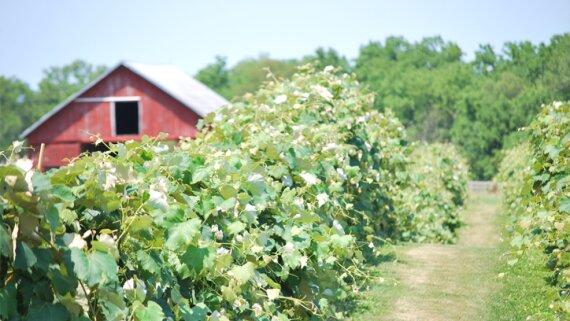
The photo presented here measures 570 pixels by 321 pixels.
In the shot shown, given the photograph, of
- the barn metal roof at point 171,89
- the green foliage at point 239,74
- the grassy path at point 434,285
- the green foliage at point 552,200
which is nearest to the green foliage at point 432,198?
the grassy path at point 434,285

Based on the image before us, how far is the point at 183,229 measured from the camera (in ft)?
14.3

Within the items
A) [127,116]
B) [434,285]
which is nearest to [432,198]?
[434,285]

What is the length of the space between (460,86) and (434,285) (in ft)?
170

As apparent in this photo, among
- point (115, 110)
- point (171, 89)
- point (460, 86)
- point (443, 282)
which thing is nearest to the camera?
point (443, 282)

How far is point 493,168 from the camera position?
4694 cm

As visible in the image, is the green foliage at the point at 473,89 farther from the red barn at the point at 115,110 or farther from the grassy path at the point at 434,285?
the red barn at the point at 115,110

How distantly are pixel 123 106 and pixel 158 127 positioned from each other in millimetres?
8480

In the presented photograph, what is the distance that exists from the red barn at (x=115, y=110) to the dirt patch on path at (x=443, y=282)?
18.9 metres

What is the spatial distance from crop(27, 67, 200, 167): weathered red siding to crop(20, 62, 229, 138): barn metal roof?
0.94 ft

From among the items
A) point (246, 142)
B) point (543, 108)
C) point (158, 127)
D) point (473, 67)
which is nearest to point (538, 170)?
point (543, 108)

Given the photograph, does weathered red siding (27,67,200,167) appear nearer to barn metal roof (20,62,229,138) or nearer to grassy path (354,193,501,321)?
barn metal roof (20,62,229,138)

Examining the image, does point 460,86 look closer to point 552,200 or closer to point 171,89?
point 171,89

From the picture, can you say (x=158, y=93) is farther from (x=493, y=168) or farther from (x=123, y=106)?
(x=493, y=168)

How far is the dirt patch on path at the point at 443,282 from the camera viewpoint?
26.6 feet
